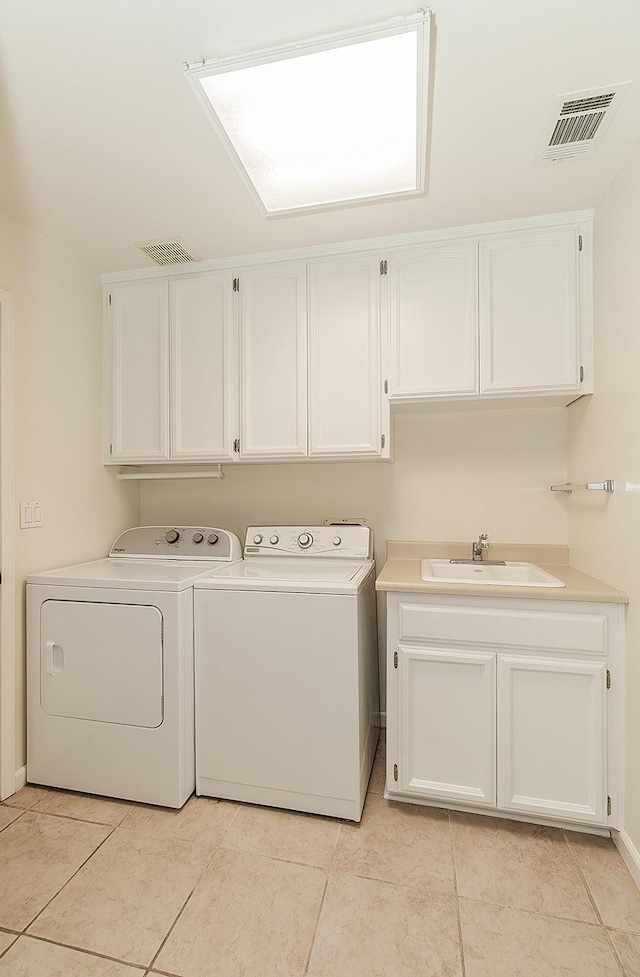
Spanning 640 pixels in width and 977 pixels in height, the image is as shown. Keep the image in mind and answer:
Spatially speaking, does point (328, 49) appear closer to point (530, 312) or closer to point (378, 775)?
point (530, 312)

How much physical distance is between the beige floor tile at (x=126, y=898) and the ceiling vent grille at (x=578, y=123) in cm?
269

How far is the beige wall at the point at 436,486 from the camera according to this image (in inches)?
96.2

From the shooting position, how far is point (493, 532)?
2.50 m

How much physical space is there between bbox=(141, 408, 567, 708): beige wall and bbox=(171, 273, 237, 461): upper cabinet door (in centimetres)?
38

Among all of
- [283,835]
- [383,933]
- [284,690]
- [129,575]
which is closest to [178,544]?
[129,575]

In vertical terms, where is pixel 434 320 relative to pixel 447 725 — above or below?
above

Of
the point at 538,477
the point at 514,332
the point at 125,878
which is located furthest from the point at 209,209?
the point at 125,878

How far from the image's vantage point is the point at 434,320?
2.22 metres

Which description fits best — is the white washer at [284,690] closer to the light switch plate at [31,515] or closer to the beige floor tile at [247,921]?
the beige floor tile at [247,921]

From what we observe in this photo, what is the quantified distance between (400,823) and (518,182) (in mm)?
2485

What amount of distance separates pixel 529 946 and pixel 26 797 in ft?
6.37

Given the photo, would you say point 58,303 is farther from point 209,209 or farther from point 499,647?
point 499,647

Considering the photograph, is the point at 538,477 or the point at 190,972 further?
the point at 538,477

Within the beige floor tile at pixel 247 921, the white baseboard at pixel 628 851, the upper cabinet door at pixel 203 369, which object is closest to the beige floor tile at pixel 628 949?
the white baseboard at pixel 628 851
